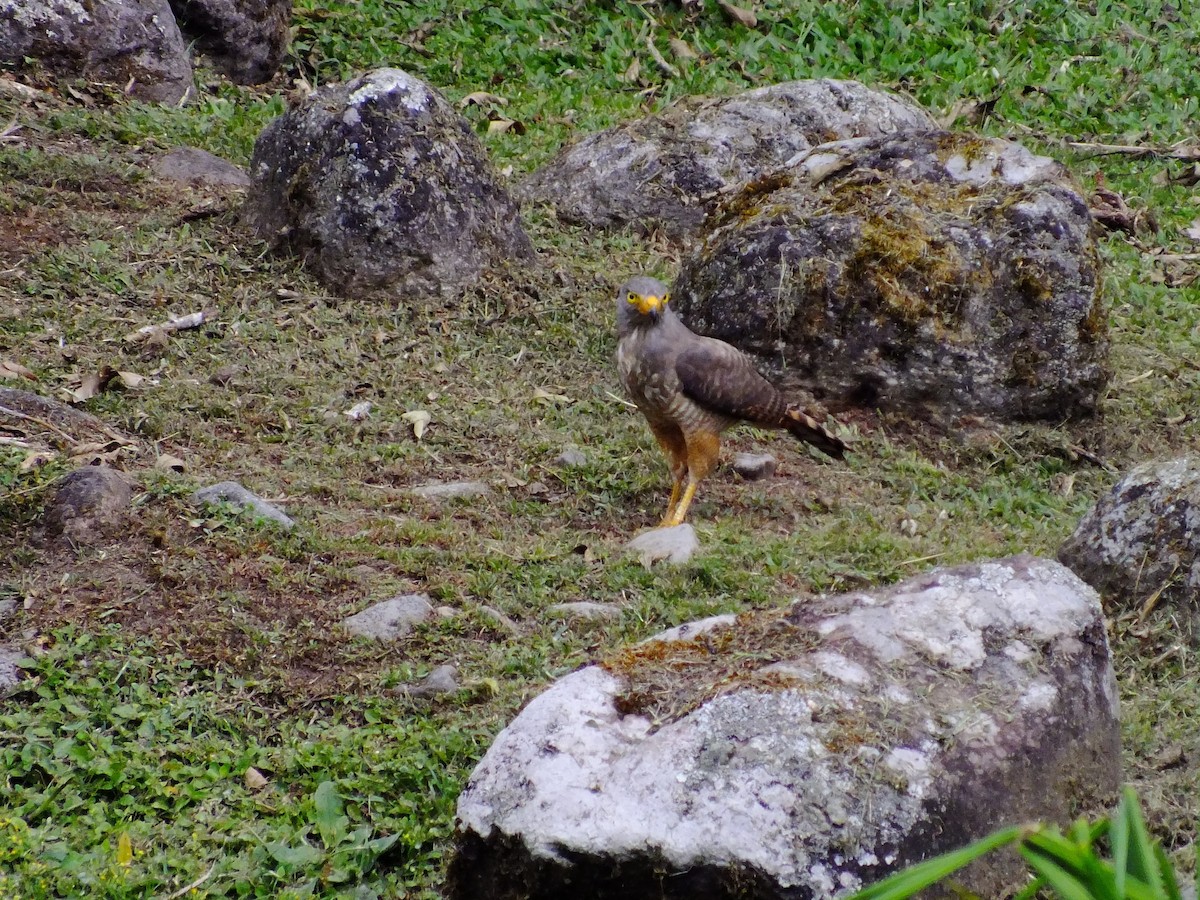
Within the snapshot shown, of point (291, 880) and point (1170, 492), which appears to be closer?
point (291, 880)

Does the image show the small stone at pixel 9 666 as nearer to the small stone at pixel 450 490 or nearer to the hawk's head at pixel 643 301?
the small stone at pixel 450 490

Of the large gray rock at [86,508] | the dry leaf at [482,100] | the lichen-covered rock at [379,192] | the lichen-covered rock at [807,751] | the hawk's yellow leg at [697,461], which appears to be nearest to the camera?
the lichen-covered rock at [807,751]

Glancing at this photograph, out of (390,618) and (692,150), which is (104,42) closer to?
Answer: (692,150)

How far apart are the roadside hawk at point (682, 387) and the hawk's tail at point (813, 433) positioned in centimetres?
1

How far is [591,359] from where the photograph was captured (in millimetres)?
8148

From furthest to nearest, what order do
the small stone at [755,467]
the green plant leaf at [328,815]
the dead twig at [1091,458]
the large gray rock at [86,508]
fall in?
the dead twig at [1091,458] < the small stone at [755,467] < the large gray rock at [86,508] < the green plant leaf at [328,815]

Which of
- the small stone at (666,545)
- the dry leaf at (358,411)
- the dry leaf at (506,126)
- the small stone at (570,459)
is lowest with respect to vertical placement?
the dry leaf at (358,411)

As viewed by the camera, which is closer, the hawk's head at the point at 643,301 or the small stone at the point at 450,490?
the small stone at the point at 450,490

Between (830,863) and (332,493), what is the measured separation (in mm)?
3775

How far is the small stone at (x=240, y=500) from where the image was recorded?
5.72 m

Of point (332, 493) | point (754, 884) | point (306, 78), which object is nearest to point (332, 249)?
point (332, 493)

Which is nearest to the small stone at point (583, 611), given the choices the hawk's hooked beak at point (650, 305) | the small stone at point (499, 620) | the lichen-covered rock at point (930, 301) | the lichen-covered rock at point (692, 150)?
the small stone at point (499, 620)

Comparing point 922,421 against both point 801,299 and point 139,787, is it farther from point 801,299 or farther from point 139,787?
point 139,787

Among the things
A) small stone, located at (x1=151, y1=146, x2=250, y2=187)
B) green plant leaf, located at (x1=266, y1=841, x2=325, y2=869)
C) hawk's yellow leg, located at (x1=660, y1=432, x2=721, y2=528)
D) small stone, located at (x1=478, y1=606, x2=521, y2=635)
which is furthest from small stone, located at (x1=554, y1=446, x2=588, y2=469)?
small stone, located at (x1=151, y1=146, x2=250, y2=187)
